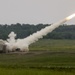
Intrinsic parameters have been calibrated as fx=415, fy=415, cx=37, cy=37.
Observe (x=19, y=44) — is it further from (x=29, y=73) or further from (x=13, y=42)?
(x=29, y=73)

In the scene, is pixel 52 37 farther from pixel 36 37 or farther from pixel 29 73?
pixel 29 73

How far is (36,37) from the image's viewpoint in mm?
75188

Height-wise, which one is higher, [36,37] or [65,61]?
[36,37]

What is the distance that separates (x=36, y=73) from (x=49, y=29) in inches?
1572

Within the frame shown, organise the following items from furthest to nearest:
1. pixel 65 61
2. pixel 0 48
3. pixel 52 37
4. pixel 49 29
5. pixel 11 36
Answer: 1. pixel 52 37
2. pixel 11 36
3. pixel 0 48
4. pixel 49 29
5. pixel 65 61

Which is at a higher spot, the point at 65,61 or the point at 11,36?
the point at 11,36

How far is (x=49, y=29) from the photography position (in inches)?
2825

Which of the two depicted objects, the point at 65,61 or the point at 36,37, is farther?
the point at 36,37

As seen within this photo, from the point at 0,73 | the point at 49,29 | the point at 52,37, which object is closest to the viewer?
the point at 0,73

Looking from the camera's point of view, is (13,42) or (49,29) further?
(13,42)
